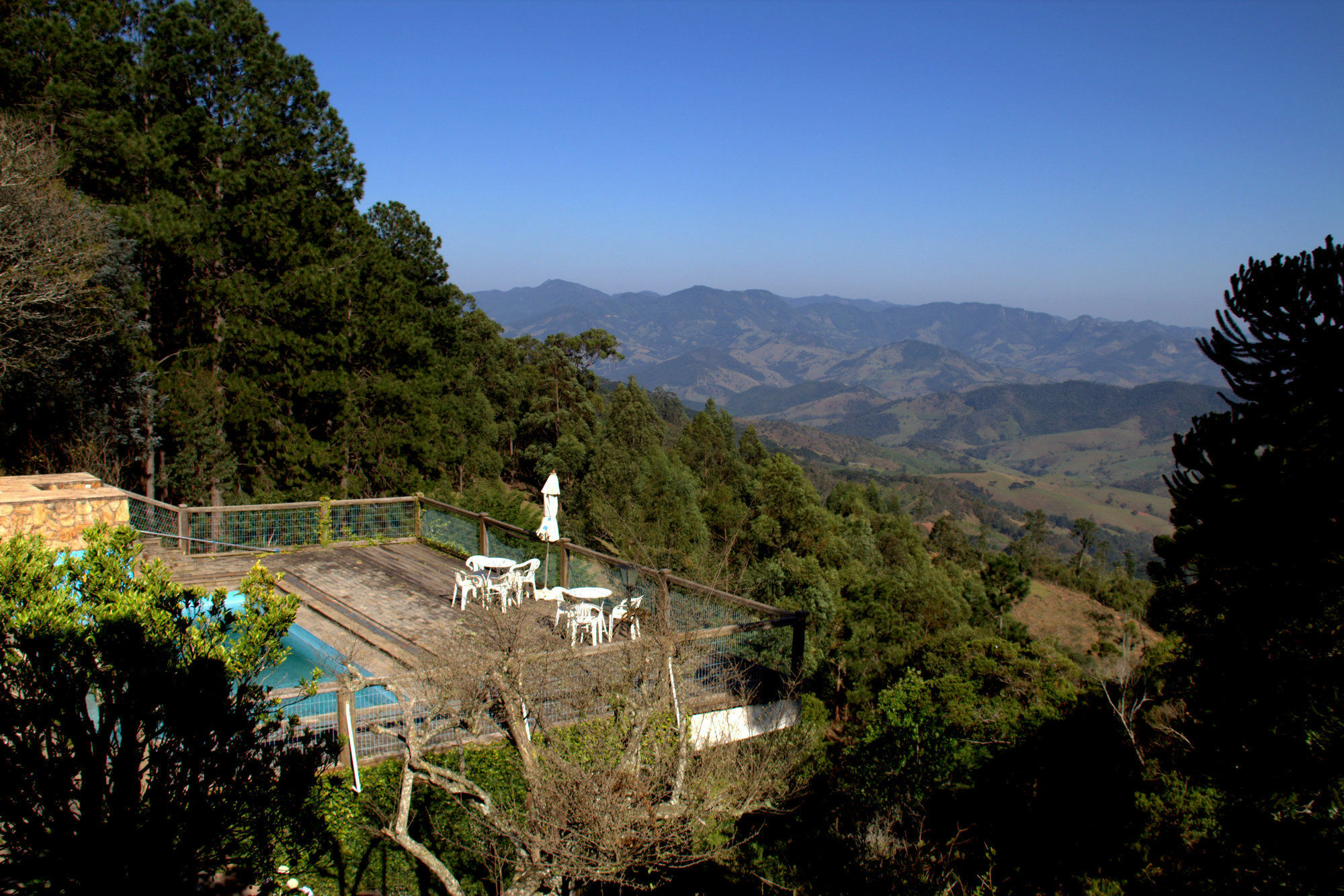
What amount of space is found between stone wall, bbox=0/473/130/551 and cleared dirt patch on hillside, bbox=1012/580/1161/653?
160 ft

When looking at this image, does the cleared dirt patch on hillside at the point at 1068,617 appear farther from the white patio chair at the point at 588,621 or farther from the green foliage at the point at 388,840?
the green foliage at the point at 388,840

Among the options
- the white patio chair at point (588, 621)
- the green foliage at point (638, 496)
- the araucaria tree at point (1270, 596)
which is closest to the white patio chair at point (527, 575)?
the white patio chair at point (588, 621)

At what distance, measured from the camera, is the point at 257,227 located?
18.5m

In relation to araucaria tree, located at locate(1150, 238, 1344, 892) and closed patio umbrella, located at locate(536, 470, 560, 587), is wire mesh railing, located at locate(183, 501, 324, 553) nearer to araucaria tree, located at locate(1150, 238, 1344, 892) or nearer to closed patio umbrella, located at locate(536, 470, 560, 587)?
closed patio umbrella, located at locate(536, 470, 560, 587)

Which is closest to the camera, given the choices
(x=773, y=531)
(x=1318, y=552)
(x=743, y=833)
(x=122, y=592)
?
(x=122, y=592)

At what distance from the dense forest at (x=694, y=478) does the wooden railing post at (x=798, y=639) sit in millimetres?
89

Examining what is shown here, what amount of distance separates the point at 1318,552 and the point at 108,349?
20.7 meters

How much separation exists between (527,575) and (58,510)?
6.99 m

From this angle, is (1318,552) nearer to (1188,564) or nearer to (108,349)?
(1188,564)

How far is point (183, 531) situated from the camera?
12242 millimetres

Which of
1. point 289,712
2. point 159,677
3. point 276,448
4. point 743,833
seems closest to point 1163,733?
point 743,833

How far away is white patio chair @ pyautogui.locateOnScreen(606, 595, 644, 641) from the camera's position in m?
8.16

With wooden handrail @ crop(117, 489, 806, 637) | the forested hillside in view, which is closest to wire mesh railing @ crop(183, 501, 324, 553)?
wooden handrail @ crop(117, 489, 806, 637)

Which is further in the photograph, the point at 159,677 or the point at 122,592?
the point at 122,592
